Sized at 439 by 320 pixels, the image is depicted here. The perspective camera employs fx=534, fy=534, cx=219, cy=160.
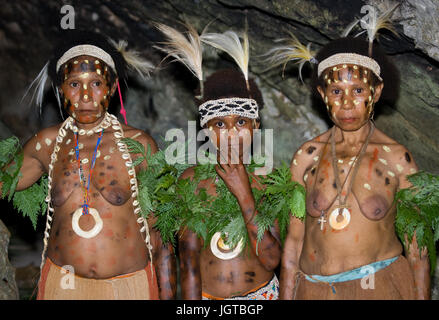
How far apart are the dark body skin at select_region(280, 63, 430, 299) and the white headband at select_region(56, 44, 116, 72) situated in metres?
1.90

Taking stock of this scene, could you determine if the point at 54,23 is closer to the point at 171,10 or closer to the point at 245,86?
the point at 171,10

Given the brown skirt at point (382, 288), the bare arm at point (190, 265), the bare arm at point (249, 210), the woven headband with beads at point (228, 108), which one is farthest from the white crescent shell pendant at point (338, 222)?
the bare arm at point (190, 265)

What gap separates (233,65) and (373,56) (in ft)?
9.53

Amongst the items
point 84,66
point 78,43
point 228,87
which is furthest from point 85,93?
point 228,87

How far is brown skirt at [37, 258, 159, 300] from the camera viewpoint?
14.0 ft

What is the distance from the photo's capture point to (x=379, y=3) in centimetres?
471

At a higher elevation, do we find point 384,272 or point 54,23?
point 54,23

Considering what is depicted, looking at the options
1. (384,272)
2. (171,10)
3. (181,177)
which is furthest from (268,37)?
(384,272)

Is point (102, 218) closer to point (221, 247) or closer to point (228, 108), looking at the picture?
point (221, 247)

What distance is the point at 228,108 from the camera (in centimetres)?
436

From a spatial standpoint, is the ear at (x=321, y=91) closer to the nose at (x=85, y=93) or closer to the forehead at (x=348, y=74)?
the forehead at (x=348, y=74)

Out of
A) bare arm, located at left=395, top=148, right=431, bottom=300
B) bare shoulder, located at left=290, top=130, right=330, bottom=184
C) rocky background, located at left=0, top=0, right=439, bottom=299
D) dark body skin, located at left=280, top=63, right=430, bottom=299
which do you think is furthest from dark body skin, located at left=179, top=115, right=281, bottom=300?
rocky background, located at left=0, top=0, right=439, bottom=299

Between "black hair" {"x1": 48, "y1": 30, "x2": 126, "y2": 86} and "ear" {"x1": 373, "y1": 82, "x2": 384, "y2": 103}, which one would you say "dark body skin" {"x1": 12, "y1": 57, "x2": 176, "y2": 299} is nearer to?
"black hair" {"x1": 48, "y1": 30, "x2": 126, "y2": 86}

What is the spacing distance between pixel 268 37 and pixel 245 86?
1.89 meters
